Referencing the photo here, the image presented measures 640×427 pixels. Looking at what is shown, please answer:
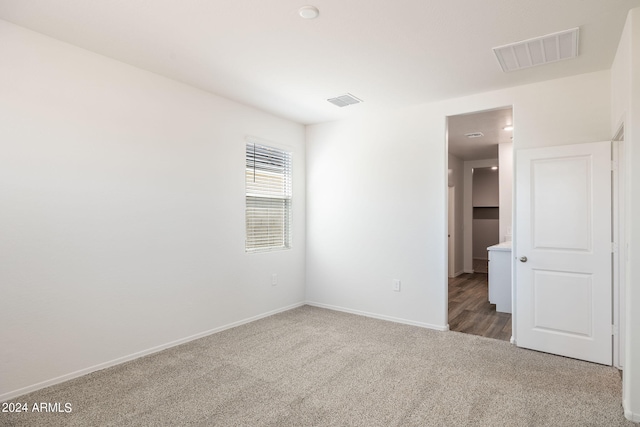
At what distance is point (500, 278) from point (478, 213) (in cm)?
546

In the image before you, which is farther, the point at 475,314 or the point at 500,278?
the point at 500,278

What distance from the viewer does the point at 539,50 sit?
9.16ft

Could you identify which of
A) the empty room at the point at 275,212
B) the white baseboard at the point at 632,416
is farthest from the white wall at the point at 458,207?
the white baseboard at the point at 632,416

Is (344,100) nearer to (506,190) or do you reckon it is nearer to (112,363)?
(112,363)

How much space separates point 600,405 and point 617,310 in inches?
39.5

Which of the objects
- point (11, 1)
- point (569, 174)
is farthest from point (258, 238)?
point (569, 174)

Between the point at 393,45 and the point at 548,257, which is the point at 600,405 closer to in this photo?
the point at 548,257

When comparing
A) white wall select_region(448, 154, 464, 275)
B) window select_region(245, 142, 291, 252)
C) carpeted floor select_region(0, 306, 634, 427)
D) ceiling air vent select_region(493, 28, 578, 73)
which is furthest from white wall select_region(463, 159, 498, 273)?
ceiling air vent select_region(493, 28, 578, 73)

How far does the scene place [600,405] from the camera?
2.38m

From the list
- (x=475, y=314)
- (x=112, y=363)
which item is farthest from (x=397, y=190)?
(x=112, y=363)

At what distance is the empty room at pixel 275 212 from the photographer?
2.35m

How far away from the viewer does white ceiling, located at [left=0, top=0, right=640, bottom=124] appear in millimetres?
2264

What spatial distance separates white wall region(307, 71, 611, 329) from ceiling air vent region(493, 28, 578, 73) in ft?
1.85

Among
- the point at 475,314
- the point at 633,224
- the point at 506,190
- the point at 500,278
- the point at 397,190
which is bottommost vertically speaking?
the point at 475,314
